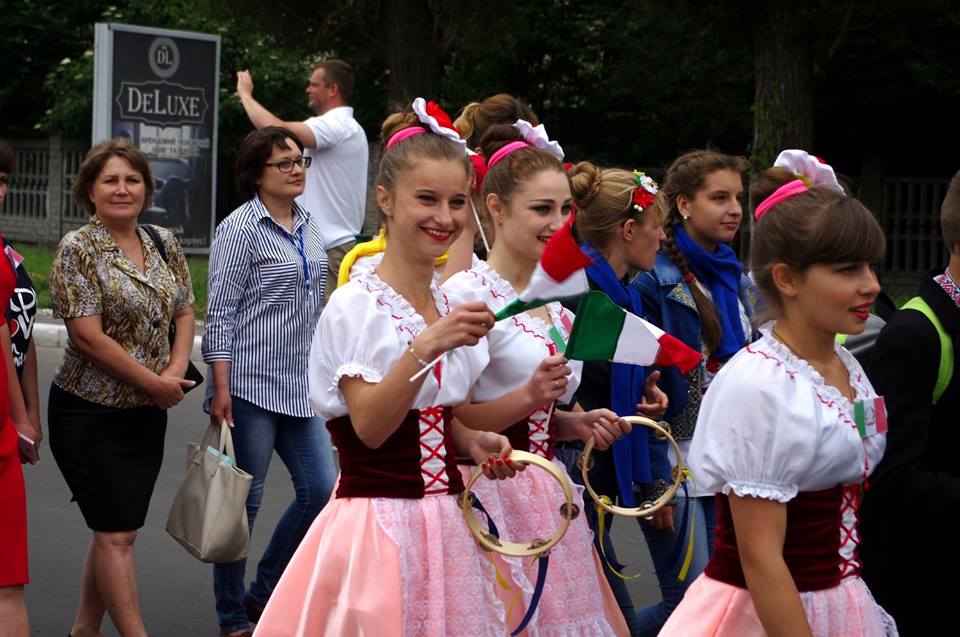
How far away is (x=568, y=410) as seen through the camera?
4957 millimetres

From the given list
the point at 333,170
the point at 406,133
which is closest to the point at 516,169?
the point at 406,133

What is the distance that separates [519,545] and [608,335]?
22.6 inches

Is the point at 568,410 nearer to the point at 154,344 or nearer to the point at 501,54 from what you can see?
the point at 154,344

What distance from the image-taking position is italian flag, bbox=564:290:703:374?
366 centimetres

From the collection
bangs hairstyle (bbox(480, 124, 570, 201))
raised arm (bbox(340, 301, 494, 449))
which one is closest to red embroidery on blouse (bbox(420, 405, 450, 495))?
raised arm (bbox(340, 301, 494, 449))

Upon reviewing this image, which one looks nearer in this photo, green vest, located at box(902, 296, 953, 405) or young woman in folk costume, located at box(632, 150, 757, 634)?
green vest, located at box(902, 296, 953, 405)

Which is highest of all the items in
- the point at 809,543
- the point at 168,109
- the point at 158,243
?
the point at 168,109

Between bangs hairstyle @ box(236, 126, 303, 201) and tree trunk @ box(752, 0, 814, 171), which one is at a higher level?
tree trunk @ box(752, 0, 814, 171)

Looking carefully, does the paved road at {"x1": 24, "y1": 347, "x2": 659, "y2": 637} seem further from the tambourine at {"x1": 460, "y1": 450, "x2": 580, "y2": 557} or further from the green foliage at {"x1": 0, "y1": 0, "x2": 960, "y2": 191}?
the green foliage at {"x1": 0, "y1": 0, "x2": 960, "y2": 191}

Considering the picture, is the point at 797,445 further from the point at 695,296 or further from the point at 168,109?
the point at 168,109

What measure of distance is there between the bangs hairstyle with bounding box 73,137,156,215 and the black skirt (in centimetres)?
76

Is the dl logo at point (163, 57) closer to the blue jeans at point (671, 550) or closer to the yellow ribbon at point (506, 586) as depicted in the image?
the blue jeans at point (671, 550)

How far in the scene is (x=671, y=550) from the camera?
16.6 ft

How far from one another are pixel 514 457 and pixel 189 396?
8268 millimetres
